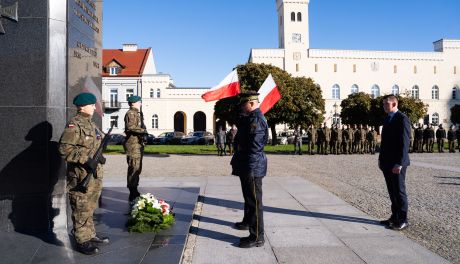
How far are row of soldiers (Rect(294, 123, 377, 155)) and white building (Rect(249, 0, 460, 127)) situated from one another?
36911 mm

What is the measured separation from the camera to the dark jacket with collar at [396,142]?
573cm

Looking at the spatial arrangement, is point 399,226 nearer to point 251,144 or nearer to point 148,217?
point 251,144

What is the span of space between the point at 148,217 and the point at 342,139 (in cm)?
1997

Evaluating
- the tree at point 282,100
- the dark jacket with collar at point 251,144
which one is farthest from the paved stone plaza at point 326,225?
the tree at point 282,100

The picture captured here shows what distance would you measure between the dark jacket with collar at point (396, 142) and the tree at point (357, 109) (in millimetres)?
41930

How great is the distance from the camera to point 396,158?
5.80 metres

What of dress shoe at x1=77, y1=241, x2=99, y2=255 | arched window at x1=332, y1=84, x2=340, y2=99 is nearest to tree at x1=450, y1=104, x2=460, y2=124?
arched window at x1=332, y1=84, x2=340, y2=99

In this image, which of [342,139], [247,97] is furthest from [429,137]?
[247,97]

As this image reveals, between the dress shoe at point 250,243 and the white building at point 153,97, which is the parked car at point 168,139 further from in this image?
the dress shoe at point 250,243

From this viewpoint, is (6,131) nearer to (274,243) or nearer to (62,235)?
(62,235)

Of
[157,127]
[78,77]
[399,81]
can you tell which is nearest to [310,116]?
[157,127]

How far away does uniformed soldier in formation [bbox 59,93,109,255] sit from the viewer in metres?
4.35

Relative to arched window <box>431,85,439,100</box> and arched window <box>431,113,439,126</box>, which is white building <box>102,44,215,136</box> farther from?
arched window <box>431,85,439,100</box>

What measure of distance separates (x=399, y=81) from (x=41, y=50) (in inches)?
2488
